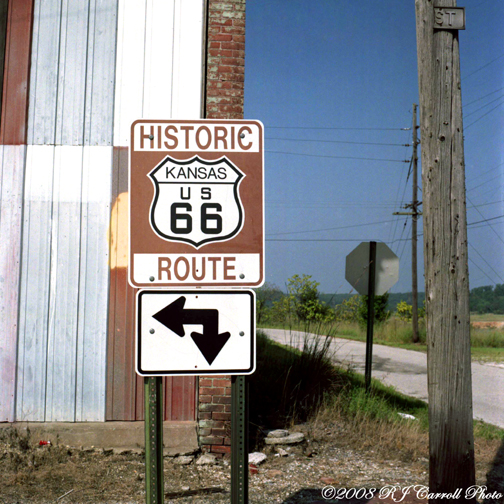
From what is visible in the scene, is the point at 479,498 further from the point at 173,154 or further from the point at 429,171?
the point at 173,154

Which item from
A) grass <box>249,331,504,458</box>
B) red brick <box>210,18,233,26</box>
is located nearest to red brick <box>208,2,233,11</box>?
red brick <box>210,18,233,26</box>

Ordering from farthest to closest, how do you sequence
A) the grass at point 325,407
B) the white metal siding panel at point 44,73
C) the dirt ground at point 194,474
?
1. the grass at point 325,407
2. the white metal siding panel at point 44,73
3. the dirt ground at point 194,474

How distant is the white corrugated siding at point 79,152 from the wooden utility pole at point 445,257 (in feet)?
9.37

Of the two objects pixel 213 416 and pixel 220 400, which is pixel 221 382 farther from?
pixel 213 416

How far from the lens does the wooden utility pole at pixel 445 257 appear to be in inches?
151

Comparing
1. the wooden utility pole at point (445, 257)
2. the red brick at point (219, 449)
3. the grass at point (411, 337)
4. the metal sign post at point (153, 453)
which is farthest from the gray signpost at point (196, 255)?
the grass at point (411, 337)

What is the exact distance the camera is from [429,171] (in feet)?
13.2

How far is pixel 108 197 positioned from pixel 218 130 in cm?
353

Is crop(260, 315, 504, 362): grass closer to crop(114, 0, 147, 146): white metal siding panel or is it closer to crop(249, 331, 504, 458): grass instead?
crop(249, 331, 504, 458): grass

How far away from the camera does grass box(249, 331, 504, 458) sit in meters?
6.54

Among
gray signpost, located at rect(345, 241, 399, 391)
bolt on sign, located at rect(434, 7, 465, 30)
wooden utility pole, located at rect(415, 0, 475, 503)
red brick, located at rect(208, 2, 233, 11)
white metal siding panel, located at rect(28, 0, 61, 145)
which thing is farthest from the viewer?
gray signpost, located at rect(345, 241, 399, 391)

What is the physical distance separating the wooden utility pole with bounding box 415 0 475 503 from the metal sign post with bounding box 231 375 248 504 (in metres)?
1.85

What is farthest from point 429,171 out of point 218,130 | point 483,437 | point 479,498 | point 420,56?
point 483,437

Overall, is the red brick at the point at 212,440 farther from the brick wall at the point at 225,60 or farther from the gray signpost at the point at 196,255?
the gray signpost at the point at 196,255
